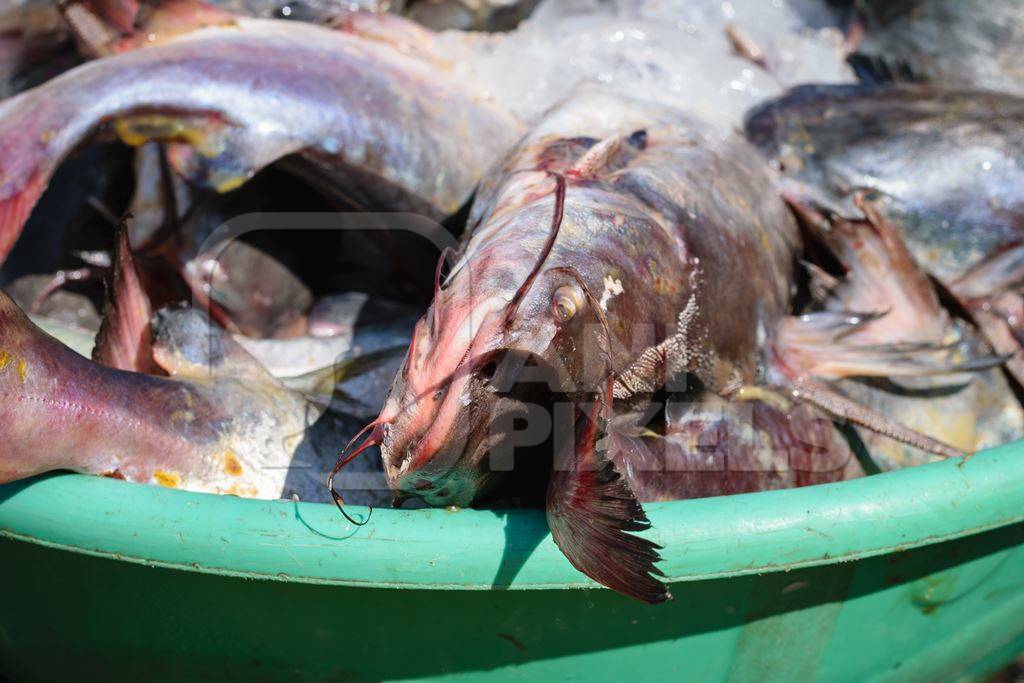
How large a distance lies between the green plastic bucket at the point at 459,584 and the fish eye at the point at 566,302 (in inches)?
14.6

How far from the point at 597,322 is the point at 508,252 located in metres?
0.16

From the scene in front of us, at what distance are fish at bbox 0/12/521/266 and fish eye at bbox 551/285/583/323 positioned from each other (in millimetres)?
1171

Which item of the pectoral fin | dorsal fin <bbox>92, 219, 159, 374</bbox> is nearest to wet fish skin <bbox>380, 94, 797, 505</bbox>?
the pectoral fin

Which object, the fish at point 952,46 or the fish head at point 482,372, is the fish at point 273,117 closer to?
the fish head at point 482,372

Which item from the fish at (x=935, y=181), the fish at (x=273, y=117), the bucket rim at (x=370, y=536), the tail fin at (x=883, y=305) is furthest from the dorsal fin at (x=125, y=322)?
the fish at (x=935, y=181)

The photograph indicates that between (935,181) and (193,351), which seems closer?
(193,351)

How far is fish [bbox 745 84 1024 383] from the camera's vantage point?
8.89ft

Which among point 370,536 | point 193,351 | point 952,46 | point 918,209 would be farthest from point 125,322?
point 952,46

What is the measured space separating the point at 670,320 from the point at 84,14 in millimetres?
1770

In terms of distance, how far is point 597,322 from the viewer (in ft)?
4.75

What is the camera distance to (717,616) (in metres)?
1.83

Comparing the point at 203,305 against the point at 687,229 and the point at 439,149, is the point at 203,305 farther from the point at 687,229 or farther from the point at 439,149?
the point at 687,229

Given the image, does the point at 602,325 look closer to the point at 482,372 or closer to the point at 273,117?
the point at 482,372

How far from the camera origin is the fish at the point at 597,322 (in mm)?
1333
